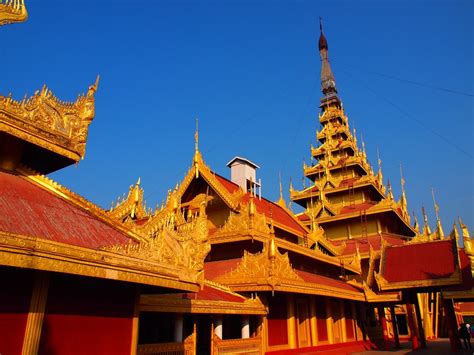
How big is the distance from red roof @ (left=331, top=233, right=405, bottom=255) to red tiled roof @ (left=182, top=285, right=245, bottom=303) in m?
17.3

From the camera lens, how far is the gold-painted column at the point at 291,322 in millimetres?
14398

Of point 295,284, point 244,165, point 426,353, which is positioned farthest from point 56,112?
point 426,353

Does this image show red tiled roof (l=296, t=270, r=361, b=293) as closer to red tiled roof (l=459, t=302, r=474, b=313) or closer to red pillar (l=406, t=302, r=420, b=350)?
red pillar (l=406, t=302, r=420, b=350)

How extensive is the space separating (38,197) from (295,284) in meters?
8.69

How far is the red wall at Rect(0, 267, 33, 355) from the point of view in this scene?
5.06 meters

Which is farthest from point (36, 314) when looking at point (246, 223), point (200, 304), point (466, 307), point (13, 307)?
point (466, 307)

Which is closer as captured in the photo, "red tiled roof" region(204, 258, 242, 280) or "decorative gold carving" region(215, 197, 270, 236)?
"red tiled roof" region(204, 258, 242, 280)

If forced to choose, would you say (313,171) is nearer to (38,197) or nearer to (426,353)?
(426,353)

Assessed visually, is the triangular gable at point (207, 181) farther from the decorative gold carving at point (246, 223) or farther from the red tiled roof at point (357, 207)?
the red tiled roof at point (357, 207)

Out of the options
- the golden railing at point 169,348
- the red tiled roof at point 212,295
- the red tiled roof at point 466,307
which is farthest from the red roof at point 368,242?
the golden railing at point 169,348

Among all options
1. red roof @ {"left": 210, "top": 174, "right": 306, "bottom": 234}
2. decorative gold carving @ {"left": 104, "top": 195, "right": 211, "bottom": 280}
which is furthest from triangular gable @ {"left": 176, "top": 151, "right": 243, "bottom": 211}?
decorative gold carving @ {"left": 104, "top": 195, "right": 211, "bottom": 280}

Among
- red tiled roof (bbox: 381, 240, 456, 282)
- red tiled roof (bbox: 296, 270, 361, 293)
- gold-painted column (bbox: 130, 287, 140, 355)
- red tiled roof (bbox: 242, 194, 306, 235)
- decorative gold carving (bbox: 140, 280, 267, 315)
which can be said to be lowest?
gold-painted column (bbox: 130, 287, 140, 355)

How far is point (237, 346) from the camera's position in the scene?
413 inches

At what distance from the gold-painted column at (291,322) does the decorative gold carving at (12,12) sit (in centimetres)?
1191
